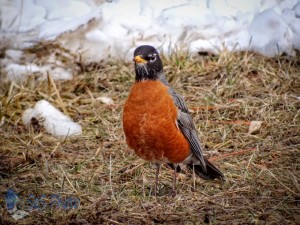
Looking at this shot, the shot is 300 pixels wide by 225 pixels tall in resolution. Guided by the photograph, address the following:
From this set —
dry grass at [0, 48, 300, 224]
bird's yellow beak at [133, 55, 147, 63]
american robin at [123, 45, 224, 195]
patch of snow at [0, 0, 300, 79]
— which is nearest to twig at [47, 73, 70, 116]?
dry grass at [0, 48, 300, 224]

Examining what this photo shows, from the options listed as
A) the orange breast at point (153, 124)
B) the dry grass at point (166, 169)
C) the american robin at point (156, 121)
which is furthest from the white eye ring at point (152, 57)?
the dry grass at point (166, 169)

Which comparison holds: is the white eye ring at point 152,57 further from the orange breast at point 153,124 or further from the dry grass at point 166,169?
the dry grass at point 166,169

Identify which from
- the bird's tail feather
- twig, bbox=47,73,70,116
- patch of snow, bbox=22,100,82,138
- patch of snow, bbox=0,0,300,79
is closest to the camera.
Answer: the bird's tail feather

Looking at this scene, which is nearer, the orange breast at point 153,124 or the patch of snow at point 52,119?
the orange breast at point 153,124

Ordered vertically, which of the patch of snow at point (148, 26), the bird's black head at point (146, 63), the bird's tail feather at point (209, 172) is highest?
the bird's black head at point (146, 63)

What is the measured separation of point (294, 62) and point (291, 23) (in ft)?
1.79

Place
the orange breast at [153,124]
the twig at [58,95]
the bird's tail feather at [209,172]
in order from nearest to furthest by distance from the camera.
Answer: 1. the orange breast at [153,124]
2. the bird's tail feather at [209,172]
3. the twig at [58,95]

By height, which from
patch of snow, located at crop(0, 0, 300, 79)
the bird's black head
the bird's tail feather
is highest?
the bird's black head

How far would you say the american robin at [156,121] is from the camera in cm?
405

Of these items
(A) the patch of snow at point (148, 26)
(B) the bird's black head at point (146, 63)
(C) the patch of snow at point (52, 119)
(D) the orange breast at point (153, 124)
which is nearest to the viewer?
(D) the orange breast at point (153, 124)

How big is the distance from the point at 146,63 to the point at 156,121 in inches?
16.8

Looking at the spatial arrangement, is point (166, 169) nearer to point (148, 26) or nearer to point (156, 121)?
point (156, 121)

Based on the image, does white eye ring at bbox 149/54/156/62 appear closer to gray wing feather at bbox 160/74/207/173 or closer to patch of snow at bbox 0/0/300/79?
gray wing feather at bbox 160/74/207/173

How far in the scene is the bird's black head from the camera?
4.15 meters
